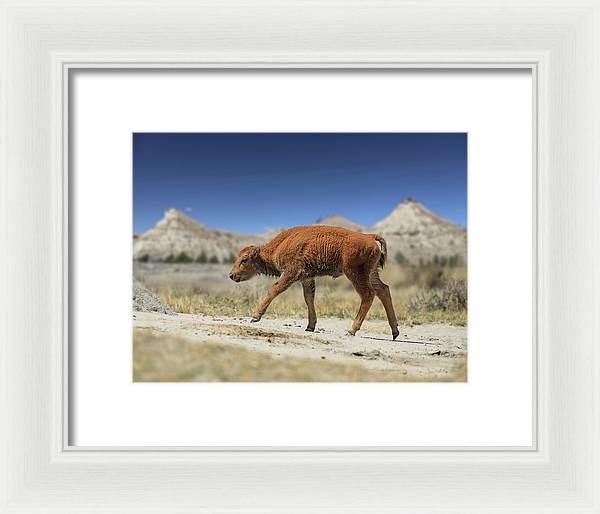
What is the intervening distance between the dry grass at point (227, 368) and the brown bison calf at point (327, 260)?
3.25 feet

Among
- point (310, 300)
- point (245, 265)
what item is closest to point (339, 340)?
point (310, 300)

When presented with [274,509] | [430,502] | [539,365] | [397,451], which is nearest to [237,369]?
[274,509]

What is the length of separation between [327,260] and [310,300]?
0.50 metres

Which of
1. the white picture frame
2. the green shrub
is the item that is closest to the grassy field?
the green shrub

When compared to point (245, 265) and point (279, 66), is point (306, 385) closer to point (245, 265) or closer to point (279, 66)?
point (245, 265)

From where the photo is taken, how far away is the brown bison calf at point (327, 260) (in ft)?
17.9

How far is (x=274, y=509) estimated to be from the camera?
3.88 meters

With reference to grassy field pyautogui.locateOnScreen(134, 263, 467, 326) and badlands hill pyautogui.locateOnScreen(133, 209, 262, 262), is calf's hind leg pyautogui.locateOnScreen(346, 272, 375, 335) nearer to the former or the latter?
grassy field pyautogui.locateOnScreen(134, 263, 467, 326)

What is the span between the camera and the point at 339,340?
489cm

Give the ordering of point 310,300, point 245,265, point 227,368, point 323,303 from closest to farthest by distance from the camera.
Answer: point 227,368 < point 323,303 < point 310,300 < point 245,265

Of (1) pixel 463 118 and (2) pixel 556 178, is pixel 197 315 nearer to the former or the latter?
(1) pixel 463 118

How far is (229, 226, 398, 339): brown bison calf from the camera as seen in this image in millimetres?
5457

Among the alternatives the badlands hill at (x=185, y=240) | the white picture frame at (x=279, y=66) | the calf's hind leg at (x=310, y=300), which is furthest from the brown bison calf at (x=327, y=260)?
the white picture frame at (x=279, y=66)

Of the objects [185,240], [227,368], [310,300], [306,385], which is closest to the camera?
[306,385]
